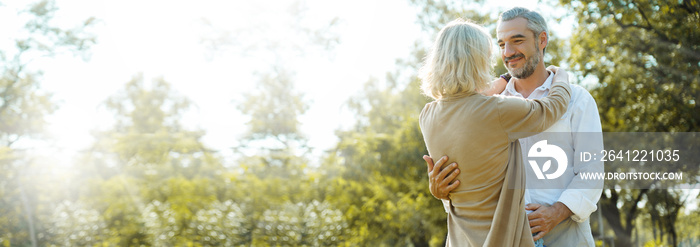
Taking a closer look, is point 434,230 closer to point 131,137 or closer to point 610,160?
point 610,160

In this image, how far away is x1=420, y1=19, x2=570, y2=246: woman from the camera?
1.87m

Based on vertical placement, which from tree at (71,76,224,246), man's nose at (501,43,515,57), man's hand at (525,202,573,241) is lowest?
man's hand at (525,202,573,241)

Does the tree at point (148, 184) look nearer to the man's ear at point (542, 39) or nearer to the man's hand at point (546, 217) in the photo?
the man's ear at point (542, 39)

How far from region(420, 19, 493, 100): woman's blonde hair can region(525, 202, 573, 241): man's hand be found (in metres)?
0.50

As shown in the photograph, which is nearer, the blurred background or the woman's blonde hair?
the woman's blonde hair

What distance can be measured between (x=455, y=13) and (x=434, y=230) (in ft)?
12.6

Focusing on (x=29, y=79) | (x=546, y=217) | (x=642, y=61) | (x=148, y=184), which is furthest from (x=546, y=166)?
(x=29, y=79)

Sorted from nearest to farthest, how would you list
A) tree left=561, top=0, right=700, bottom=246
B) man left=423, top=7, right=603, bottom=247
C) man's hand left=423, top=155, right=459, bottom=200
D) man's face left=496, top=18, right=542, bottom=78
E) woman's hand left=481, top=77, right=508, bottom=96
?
1. man's hand left=423, top=155, right=459, bottom=200
2. man left=423, top=7, right=603, bottom=247
3. man's face left=496, top=18, right=542, bottom=78
4. woman's hand left=481, top=77, right=508, bottom=96
5. tree left=561, top=0, right=700, bottom=246

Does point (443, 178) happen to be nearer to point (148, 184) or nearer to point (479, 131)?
point (479, 131)

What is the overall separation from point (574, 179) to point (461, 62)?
2.09 feet

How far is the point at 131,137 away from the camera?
10.9m

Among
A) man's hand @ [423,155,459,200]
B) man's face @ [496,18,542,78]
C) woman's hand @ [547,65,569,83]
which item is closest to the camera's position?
man's hand @ [423,155,459,200]

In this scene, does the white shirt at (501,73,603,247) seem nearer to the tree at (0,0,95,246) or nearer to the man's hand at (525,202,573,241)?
the man's hand at (525,202,573,241)

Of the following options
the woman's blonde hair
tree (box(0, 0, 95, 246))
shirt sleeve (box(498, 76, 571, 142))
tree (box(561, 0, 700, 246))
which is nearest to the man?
shirt sleeve (box(498, 76, 571, 142))
